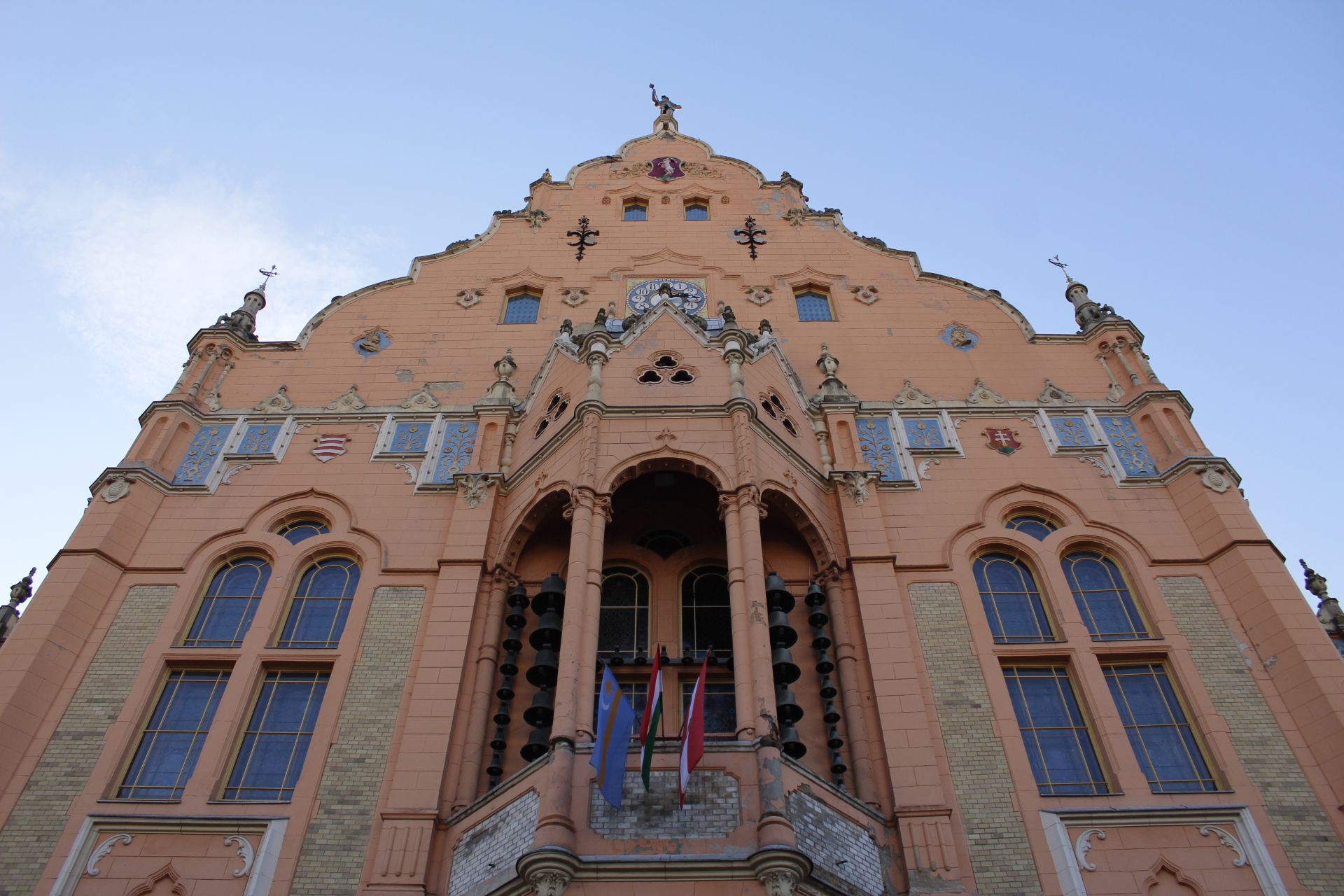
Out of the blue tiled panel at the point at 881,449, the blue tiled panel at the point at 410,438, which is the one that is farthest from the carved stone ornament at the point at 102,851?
the blue tiled panel at the point at 881,449

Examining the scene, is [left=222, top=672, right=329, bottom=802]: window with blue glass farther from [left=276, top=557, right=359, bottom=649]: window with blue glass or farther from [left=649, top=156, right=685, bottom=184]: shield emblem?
[left=649, top=156, right=685, bottom=184]: shield emblem

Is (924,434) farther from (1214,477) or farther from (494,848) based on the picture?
(494,848)

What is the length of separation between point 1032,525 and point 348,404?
14181mm

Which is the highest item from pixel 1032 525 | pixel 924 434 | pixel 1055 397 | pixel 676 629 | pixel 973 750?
pixel 1055 397

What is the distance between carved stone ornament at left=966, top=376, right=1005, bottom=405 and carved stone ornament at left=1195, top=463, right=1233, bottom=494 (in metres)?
4.11

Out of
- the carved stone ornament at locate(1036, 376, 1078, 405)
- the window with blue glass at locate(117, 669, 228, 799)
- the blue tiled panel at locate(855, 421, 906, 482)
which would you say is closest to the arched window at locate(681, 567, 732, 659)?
the blue tiled panel at locate(855, 421, 906, 482)

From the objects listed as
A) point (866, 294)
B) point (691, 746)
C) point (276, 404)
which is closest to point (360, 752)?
point (691, 746)

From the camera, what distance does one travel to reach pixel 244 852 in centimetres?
1519

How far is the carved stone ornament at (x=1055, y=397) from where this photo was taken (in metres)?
22.5

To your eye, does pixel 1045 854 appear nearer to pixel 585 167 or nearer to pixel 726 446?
pixel 726 446

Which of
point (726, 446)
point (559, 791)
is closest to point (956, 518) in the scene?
point (726, 446)

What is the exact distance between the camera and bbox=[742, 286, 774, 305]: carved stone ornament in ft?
84.3

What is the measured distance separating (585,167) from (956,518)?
53.5 feet

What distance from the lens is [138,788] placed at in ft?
53.6
